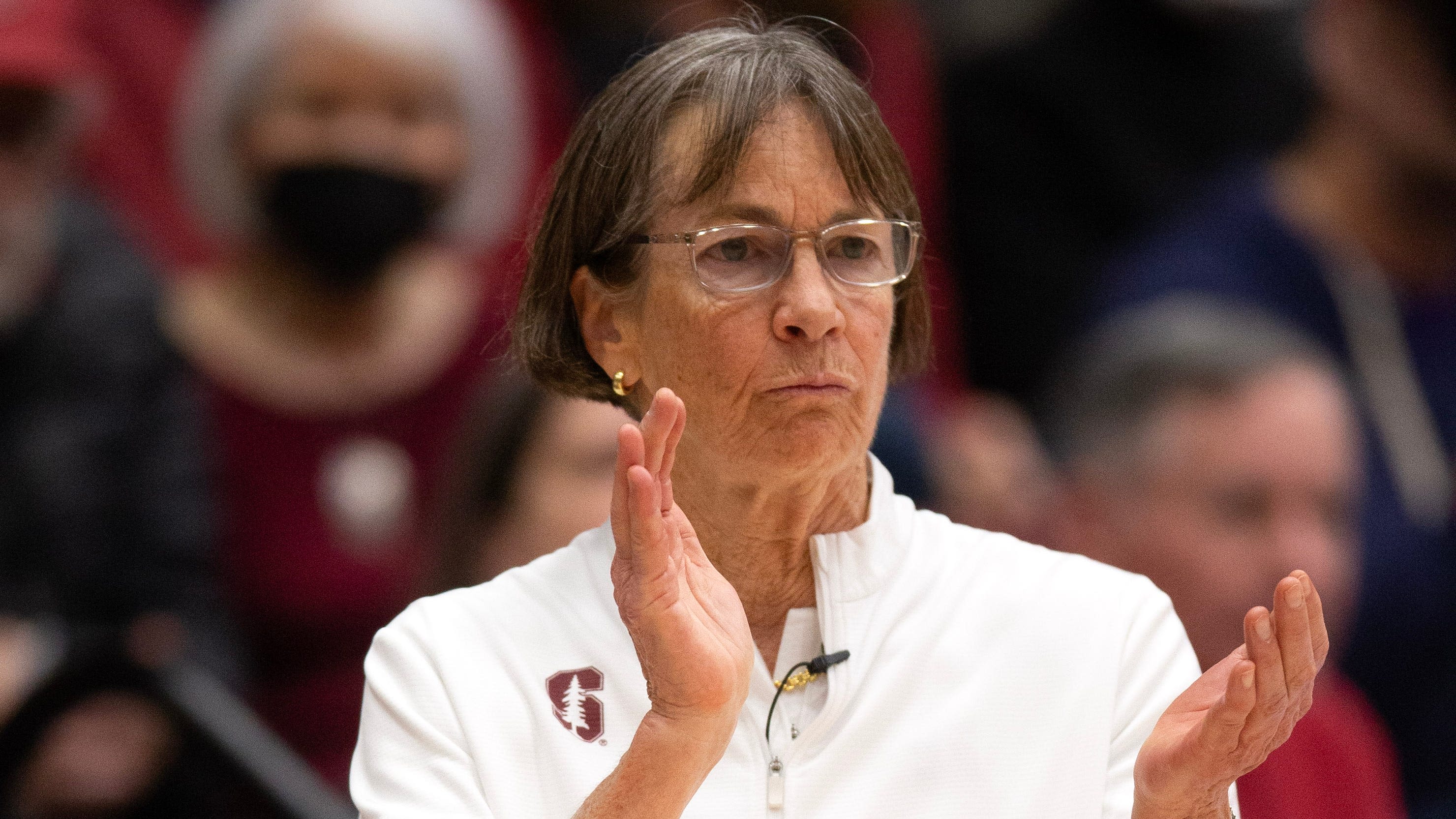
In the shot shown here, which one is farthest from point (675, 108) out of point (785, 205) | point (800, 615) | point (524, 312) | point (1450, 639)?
point (1450, 639)

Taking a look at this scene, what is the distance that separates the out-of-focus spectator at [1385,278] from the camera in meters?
4.89

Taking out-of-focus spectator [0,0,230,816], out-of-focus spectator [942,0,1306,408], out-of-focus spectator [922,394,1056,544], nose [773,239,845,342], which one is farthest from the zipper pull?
out-of-focus spectator [942,0,1306,408]

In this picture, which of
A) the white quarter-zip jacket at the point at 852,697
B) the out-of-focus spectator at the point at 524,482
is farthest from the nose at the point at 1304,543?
the white quarter-zip jacket at the point at 852,697

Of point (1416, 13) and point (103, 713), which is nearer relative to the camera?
point (103, 713)

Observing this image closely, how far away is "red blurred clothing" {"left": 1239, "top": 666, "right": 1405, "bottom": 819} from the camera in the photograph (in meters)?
3.40

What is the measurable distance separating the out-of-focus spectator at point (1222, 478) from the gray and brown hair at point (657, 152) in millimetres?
1563

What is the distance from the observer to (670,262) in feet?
8.22

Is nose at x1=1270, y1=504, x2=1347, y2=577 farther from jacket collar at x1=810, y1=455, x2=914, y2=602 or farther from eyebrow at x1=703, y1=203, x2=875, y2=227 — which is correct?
eyebrow at x1=703, y1=203, x2=875, y2=227

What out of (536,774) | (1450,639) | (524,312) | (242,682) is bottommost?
(242,682)

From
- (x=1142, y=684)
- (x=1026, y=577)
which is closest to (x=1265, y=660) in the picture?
(x=1142, y=684)

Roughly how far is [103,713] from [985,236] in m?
3.01

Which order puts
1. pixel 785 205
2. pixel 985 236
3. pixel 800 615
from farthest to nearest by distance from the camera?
pixel 985 236 → pixel 800 615 → pixel 785 205

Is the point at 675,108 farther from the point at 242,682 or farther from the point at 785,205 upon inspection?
the point at 242,682

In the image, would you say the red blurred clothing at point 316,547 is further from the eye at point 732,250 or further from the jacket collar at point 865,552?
the eye at point 732,250
